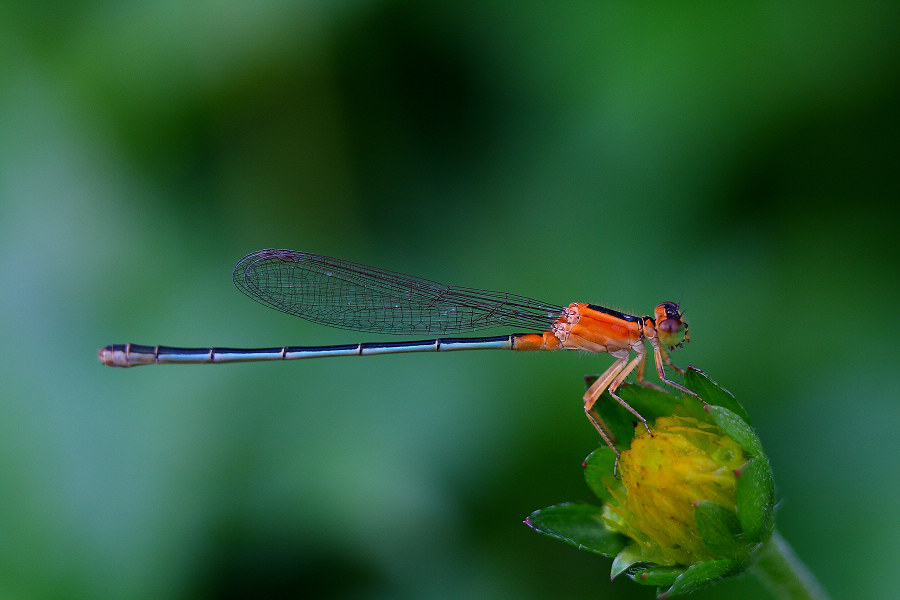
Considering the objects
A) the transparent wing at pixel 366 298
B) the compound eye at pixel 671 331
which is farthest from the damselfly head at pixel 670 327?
the transparent wing at pixel 366 298

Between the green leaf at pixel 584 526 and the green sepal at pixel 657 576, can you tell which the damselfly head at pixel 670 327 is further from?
the green sepal at pixel 657 576

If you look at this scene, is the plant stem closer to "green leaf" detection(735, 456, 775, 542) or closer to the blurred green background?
"green leaf" detection(735, 456, 775, 542)

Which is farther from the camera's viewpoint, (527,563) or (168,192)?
(168,192)

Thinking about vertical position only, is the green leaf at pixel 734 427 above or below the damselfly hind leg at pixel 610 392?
below

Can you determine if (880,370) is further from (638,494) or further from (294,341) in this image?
(294,341)

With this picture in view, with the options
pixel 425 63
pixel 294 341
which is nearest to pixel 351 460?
pixel 294 341

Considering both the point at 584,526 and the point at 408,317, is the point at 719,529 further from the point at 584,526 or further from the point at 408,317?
the point at 408,317
